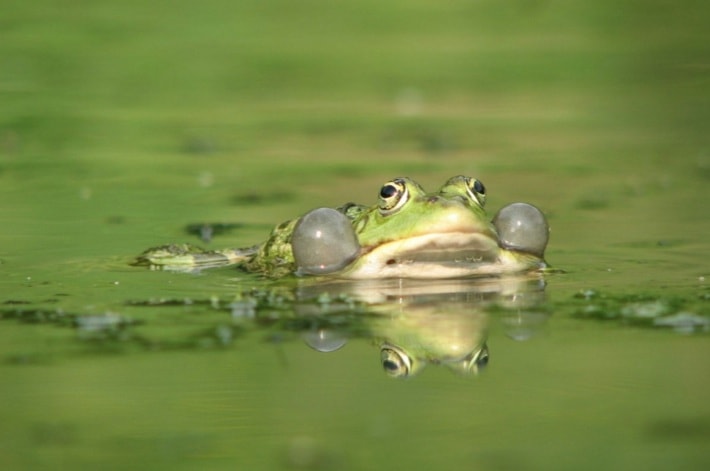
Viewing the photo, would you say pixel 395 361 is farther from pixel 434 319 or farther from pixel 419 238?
pixel 419 238

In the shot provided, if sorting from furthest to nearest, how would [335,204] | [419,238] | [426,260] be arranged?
1. [335,204]
2. [426,260]
3. [419,238]

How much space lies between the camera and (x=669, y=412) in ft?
15.6

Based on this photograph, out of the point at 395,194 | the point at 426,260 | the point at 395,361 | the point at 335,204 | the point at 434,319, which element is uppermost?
the point at 335,204

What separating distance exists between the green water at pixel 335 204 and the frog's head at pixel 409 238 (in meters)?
0.23

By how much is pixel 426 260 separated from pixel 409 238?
0.25m

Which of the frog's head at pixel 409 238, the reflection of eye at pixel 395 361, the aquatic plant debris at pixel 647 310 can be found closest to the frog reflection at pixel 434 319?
the reflection of eye at pixel 395 361

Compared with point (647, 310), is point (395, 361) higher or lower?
lower

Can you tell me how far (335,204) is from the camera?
36.2 ft

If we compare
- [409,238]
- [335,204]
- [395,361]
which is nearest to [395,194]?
[409,238]

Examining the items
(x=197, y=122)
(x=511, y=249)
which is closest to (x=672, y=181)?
(x=511, y=249)

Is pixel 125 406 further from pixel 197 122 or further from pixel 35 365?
pixel 197 122

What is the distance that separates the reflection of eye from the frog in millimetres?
1422

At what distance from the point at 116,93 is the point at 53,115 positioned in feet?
6.77

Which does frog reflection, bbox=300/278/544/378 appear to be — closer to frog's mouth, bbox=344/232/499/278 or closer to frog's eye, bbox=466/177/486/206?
frog's mouth, bbox=344/232/499/278
